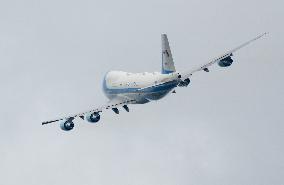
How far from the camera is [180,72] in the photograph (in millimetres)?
164250

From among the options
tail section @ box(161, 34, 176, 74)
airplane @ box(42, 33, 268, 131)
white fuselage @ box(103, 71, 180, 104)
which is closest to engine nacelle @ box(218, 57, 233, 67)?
airplane @ box(42, 33, 268, 131)

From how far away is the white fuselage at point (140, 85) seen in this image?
541 feet

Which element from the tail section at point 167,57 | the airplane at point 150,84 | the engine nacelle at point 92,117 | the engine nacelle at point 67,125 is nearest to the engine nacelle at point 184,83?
the airplane at point 150,84

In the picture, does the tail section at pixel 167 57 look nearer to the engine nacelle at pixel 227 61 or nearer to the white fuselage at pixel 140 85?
the white fuselage at pixel 140 85

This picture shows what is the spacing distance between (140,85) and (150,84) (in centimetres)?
501

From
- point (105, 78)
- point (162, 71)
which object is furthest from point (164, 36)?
point (105, 78)

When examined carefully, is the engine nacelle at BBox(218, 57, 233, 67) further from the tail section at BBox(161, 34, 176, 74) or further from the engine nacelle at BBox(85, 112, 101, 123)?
the engine nacelle at BBox(85, 112, 101, 123)

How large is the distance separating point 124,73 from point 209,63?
28.0 m

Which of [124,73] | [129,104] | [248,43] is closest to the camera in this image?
[248,43]

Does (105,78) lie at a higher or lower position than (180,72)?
higher

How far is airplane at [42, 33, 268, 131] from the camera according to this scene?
16438cm

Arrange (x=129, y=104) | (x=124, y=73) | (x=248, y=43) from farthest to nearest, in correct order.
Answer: (x=124, y=73), (x=129, y=104), (x=248, y=43)

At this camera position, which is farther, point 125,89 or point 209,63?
point 125,89

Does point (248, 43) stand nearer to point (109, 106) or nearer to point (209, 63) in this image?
point (209, 63)
